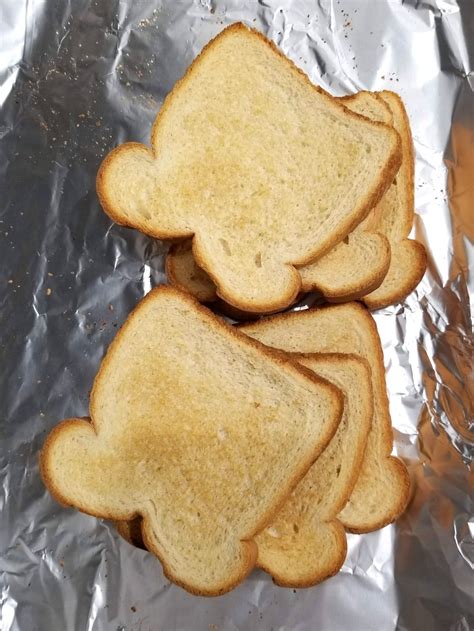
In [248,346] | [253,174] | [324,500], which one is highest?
[253,174]

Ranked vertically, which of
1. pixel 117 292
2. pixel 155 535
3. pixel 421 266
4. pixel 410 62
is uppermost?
pixel 410 62

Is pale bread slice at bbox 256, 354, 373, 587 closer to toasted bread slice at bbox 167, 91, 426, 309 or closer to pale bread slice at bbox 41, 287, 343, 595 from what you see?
pale bread slice at bbox 41, 287, 343, 595

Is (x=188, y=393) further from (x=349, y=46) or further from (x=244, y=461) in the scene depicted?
(x=349, y=46)

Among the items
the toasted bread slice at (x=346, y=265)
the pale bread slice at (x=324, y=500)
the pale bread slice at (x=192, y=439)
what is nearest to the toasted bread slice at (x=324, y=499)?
the pale bread slice at (x=324, y=500)

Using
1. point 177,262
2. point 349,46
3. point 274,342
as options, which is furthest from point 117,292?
point 349,46

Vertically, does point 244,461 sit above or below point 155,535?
above

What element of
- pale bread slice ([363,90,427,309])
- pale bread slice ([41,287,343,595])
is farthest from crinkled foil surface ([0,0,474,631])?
pale bread slice ([41,287,343,595])

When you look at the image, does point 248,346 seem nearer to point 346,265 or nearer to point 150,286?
point 346,265

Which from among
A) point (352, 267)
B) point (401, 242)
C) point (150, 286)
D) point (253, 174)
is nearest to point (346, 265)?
point (352, 267)
